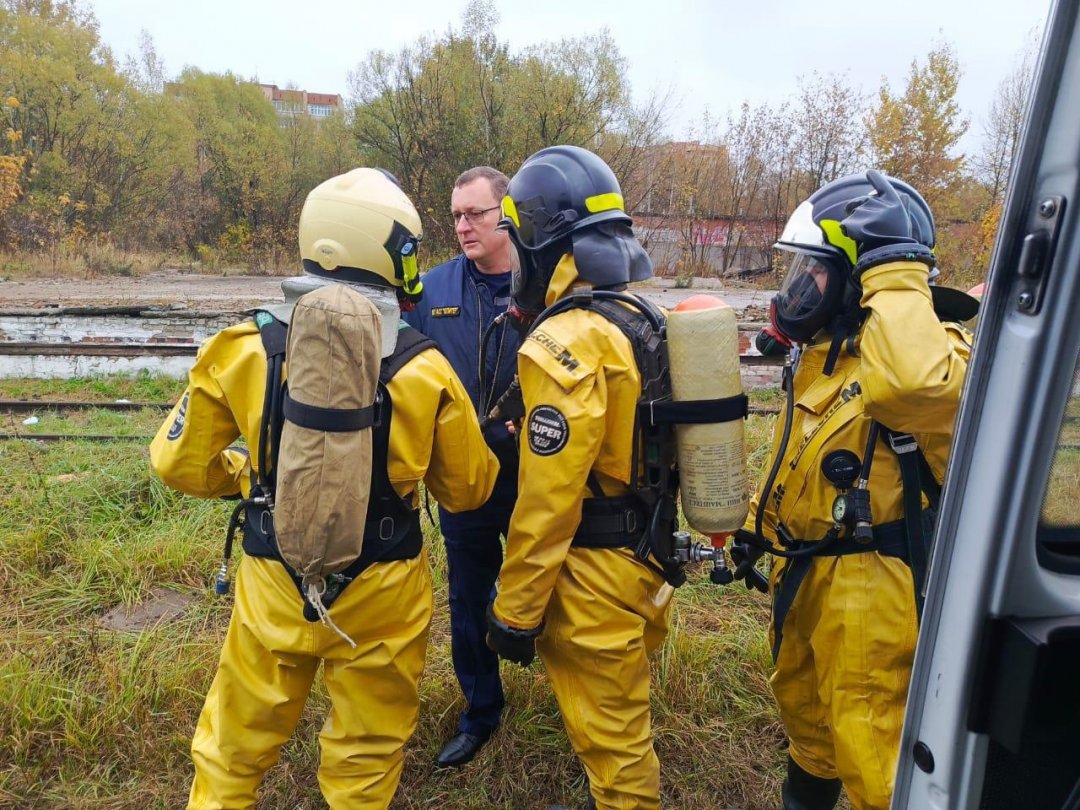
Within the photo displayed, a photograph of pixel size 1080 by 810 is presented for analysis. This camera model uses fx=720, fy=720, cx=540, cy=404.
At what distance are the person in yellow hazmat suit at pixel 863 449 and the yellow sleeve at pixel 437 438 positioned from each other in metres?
0.90

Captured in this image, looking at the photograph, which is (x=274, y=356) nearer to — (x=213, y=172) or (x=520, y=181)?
(x=520, y=181)

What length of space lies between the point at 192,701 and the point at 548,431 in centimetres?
210

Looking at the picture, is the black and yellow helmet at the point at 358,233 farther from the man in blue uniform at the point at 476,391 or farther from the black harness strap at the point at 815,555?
the black harness strap at the point at 815,555

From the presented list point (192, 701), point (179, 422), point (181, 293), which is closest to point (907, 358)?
point (179, 422)

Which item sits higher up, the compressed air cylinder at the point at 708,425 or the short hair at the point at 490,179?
the short hair at the point at 490,179

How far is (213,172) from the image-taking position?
1164 inches

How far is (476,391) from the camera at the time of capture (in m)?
2.93

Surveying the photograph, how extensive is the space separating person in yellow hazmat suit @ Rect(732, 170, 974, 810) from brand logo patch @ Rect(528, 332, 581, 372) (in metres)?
0.71

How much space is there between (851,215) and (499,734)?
7.64 feet

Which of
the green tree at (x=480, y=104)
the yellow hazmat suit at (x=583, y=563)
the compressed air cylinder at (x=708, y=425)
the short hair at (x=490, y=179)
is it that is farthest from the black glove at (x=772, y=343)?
the green tree at (x=480, y=104)

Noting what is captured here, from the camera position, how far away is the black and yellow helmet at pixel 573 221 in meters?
2.17

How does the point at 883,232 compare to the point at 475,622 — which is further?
the point at 475,622

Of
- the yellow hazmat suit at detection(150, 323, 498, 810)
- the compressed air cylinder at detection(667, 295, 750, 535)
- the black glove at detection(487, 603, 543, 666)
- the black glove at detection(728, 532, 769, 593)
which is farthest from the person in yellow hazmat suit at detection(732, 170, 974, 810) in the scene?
the yellow hazmat suit at detection(150, 323, 498, 810)

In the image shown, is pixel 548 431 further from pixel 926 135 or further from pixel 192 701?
pixel 926 135
